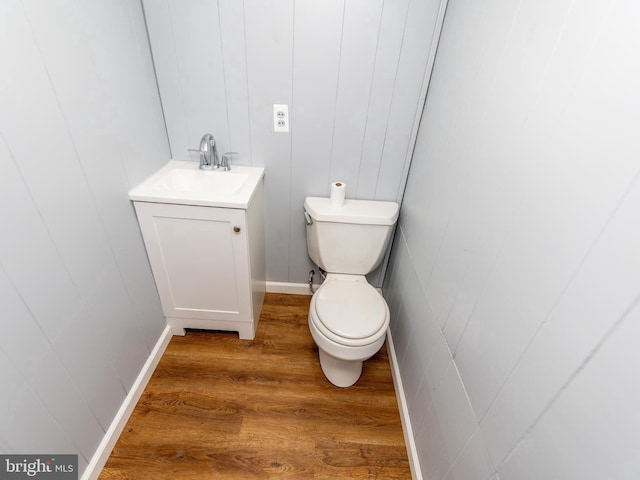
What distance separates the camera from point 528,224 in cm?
66

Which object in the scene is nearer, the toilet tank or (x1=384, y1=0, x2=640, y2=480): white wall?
(x1=384, y1=0, x2=640, y2=480): white wall

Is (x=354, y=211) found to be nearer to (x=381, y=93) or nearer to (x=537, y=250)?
(x=381, y=93)

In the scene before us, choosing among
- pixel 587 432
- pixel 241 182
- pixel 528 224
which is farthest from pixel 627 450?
pixel 241 182

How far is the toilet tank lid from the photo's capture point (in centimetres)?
152

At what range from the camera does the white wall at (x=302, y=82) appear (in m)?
1.27

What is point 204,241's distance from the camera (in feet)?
4.50

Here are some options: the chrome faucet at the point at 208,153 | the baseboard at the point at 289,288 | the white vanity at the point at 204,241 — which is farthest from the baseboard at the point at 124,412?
the chrome faucet at the point at 208,153

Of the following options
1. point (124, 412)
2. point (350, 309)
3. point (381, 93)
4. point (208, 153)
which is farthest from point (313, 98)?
point (124, 412)

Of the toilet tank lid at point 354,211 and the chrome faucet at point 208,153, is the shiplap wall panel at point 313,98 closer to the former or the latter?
the toilet tank lid at point 354,211

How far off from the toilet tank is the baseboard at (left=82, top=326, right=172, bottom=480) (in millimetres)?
942

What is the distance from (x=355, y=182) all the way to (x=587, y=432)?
133 centimetres

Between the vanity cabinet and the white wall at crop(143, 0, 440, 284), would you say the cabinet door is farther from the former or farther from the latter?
the white wall at crop(143, 0, 440, 284)

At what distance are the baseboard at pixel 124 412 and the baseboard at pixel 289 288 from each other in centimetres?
65

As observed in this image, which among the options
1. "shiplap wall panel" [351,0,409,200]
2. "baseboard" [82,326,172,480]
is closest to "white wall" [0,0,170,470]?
"baseboard" [82,326,172,480]
